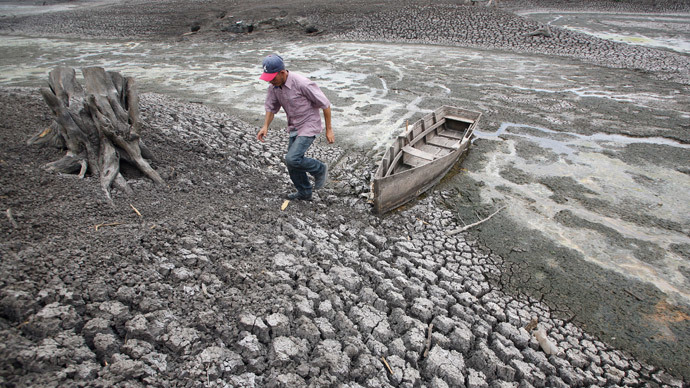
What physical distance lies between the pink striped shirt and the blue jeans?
124 millimetres

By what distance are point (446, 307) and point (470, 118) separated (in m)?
5.27

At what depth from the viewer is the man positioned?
4.60 metres

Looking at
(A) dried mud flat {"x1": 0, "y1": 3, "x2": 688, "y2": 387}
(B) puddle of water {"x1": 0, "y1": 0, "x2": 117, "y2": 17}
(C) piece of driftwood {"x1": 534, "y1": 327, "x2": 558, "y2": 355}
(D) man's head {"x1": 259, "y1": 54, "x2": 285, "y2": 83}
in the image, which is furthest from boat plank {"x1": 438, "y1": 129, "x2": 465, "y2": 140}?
(B) puddle of water {"x1": 0, "y1": 0, "x2": 117, "y2": 17}

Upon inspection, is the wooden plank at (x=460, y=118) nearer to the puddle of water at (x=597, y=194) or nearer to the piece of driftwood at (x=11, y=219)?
the puddle of water at (x=597, y=194)

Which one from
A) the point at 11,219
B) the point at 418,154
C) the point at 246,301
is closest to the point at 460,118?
the point at 418,154

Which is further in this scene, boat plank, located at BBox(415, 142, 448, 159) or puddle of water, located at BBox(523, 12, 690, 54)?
puddle of water, located at BBox(523, 12, 690, 54)

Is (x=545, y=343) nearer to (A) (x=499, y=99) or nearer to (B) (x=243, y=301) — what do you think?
(B) (x=243, y=301)

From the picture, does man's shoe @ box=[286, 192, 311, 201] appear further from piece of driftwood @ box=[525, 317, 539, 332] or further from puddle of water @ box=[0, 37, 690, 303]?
piece of driftwood @ box=[525, 317, 539, 332]

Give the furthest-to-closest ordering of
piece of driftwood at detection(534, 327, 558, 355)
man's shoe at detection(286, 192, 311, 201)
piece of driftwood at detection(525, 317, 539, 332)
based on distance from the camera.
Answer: man's shoe at detection(286, 192, 311, 201)
piece of driftwood at detection(525, 317, 539, 332)
piece of driftwood at detection(534, 327, 558, 355)

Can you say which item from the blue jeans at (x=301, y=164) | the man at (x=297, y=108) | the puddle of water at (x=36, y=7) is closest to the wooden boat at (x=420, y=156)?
the blue jeans at (x=301, y=164)

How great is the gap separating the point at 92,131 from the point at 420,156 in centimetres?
506

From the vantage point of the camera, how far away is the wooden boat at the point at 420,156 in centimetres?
539

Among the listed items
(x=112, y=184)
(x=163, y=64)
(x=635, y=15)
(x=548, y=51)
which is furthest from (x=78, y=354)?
(x=635, y=15)

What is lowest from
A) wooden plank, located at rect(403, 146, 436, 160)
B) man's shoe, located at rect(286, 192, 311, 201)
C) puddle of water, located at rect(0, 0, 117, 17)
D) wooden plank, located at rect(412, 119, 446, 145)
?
man's shoe, located at rect(286, 192, 311, 201)
